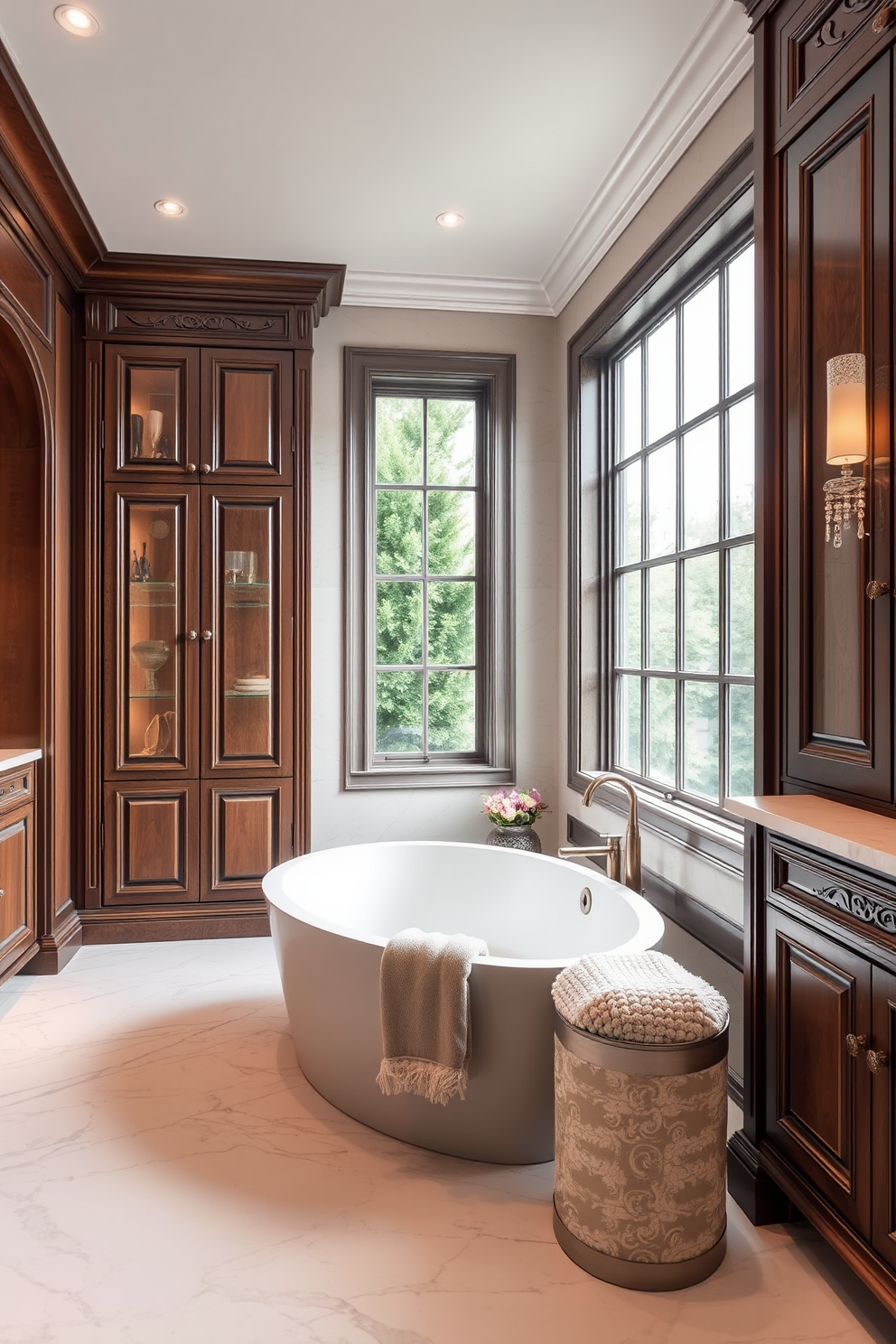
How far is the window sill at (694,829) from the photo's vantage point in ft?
7.34

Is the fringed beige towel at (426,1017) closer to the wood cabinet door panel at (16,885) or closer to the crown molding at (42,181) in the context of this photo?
the wood cabinet door panel at (16,885)

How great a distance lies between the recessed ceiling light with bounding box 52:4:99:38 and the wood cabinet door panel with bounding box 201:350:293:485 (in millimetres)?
1391

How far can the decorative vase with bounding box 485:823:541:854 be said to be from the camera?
133 inches

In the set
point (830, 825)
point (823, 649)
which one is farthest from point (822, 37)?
point (830, 825)

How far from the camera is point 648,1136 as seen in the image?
1540mm

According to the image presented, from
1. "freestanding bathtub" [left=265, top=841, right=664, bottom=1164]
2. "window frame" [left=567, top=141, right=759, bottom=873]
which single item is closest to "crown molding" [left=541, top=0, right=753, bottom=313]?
"window frame" [left=567, top=141, right=759, bottom=873]

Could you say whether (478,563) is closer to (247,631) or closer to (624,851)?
(247,631)

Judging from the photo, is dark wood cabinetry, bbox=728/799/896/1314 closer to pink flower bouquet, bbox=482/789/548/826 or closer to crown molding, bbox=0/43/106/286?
pink flower bouquet, bbox=482/789/548/826

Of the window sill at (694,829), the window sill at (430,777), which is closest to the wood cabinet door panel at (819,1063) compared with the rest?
the window sill at (694,829)

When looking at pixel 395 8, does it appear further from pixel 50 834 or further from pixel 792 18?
pixel 50 834

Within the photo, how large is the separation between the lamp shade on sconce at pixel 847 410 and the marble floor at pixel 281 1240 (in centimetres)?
149

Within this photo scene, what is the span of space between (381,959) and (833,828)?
3.41 feet

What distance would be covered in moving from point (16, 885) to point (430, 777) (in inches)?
64.2

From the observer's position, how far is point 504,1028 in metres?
1.88
